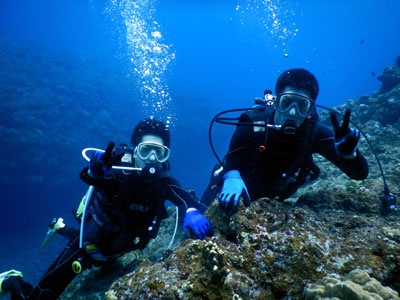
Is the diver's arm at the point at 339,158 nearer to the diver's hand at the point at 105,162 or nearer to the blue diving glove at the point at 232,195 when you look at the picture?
the blue diving glove at the point at 232,195

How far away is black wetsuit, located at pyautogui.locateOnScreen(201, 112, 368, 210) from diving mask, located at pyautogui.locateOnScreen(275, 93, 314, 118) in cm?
23

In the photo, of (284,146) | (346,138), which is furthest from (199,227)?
(346,138)

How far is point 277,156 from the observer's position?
316 centimetres

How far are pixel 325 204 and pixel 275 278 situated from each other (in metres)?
1.54

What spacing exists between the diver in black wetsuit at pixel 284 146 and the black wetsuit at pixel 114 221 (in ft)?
4.15

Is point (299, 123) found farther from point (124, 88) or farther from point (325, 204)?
point (124, 88)

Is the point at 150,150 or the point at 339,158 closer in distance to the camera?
the point at 339,158

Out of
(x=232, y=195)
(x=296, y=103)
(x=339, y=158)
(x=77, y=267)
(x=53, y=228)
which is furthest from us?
(x=53, y=228)

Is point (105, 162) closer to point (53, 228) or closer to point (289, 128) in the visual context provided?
point (289, 128)

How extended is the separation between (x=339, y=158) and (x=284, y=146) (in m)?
0.86

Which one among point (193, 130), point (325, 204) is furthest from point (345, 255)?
point (193, 130)

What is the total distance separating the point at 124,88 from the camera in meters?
41.8

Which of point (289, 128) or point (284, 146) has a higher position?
point (289, 128)

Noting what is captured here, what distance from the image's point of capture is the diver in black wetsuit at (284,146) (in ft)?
9.88
